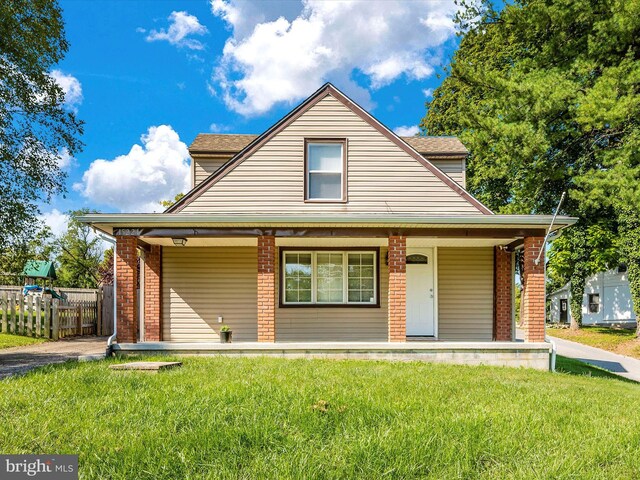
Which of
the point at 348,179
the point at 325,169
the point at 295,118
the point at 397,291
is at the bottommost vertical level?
the point at 397,291

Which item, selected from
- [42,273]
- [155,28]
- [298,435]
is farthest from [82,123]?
[298,435]

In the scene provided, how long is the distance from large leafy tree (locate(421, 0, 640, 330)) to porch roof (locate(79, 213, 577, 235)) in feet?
27.0

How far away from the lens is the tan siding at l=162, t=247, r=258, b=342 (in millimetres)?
11391

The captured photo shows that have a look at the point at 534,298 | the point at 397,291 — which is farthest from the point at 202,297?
the point at 534,298

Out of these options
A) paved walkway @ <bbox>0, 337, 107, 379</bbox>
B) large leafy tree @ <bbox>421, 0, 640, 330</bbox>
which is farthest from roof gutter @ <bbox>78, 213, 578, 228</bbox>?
large leafy tree @ <bbox>421, 0, 640, 330</bbox>

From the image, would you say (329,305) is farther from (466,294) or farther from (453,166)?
(453,166)

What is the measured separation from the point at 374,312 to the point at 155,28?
357 inches

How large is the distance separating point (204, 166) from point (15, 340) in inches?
280

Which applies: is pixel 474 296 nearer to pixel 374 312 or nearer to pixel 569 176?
pixel 374 312

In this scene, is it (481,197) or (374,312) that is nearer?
(374,312)

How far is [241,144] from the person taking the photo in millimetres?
13289

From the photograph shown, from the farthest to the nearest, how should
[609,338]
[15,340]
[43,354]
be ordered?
[609,338], [15,340], [43,354]

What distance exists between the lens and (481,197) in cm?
2367

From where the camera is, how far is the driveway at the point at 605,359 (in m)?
12.6
